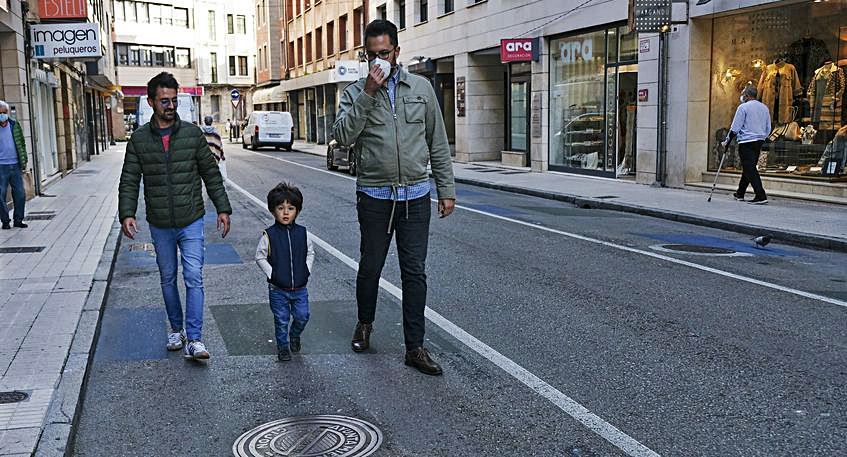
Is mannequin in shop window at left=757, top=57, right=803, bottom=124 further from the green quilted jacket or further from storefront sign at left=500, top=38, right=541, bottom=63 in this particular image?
the green quilted jacket

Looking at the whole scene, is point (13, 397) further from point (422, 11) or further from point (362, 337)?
point (422, 11)

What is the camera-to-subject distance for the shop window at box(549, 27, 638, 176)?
19.8 m

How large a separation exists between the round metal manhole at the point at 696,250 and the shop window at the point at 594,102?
32.1 ft

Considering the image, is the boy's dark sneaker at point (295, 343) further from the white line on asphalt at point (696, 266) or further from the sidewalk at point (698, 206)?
the sidewalk at point (698, 206)

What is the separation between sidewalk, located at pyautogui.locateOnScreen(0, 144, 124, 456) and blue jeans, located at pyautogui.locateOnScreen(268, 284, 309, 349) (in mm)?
1234

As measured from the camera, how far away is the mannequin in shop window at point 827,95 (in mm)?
14445

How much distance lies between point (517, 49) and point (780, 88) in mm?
8501

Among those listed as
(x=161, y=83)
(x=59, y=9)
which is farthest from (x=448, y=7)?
(x=161, y=83)

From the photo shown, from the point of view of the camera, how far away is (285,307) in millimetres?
5539

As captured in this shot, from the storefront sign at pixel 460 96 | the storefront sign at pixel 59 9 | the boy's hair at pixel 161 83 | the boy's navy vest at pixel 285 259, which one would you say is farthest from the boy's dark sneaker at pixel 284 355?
the storefront sign at pixel 460 96

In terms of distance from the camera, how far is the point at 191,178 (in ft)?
18.3

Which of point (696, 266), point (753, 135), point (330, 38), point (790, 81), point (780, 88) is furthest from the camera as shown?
point (330, 38)

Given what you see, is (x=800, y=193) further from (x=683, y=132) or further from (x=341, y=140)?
(x=341, y=140)

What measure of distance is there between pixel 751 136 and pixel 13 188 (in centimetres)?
1173
